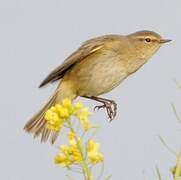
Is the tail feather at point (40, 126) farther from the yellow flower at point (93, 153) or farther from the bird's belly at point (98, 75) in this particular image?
the yellow flower at point (93, 153)

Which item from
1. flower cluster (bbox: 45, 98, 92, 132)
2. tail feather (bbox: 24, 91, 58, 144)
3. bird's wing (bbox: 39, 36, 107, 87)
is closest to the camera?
flower cluster (bbox: 45, 98, 92, 132)

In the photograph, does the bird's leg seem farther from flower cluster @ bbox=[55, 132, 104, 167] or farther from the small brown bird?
flower cluster @ bbox=[55, 132, 104, 167]

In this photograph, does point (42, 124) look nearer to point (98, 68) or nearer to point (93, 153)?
point (98, 68)

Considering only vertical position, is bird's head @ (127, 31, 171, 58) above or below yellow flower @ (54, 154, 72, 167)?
above

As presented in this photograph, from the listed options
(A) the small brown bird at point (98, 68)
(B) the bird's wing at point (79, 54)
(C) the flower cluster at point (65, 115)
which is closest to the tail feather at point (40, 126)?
(A) the small brown bird at point (98, 68)

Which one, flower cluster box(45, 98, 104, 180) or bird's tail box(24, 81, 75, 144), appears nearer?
flower cluster box(45, 98, 104, 180)

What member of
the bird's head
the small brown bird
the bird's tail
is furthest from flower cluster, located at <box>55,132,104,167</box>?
the bird's head
